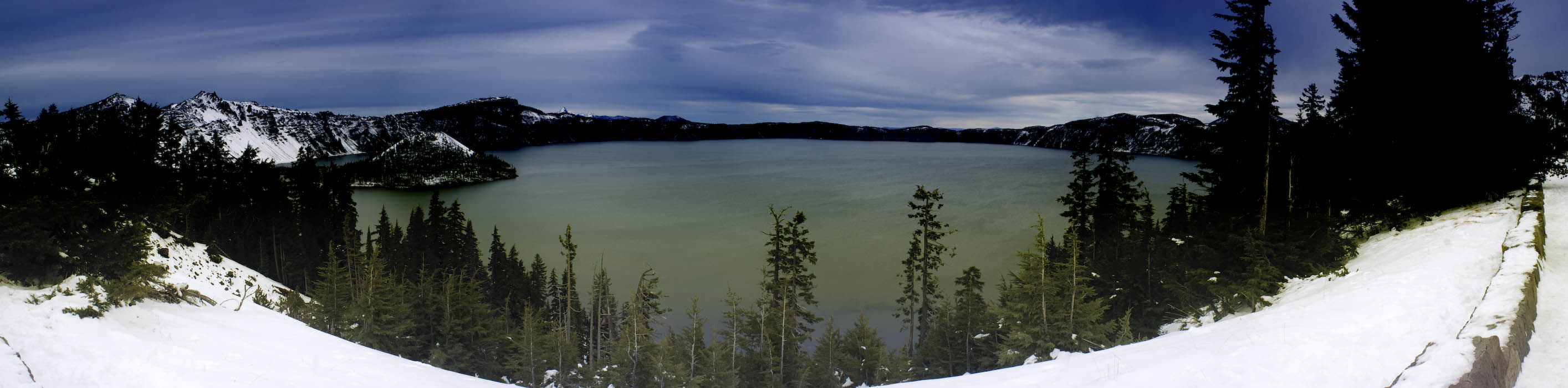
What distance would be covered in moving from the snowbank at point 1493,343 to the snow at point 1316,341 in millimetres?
289

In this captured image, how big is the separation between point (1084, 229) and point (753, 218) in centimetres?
5191

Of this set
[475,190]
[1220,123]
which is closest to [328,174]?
[1220,123]

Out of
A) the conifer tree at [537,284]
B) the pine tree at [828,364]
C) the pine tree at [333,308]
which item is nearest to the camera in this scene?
the pine tree at [333,308]

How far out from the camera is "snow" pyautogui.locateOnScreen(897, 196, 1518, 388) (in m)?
6.63

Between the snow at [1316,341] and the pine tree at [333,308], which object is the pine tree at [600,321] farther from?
the snow at [1316,341]

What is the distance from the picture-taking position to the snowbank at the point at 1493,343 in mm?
5621

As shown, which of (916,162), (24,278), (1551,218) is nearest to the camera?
(24,278)

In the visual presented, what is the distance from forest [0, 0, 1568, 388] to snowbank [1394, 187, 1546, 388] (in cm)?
376

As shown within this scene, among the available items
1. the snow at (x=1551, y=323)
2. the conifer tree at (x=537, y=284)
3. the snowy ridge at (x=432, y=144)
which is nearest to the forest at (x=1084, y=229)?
the snow at (x=1551, y=323)

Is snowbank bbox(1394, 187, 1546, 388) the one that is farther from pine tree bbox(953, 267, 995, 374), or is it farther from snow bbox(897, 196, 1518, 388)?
pine tree bbox(953, 267, 995, 374)

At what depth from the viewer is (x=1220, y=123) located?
64.1ft

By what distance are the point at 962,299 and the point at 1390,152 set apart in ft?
48.9

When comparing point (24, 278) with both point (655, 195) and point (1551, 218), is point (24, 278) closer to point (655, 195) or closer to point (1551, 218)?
point (1551, 218)

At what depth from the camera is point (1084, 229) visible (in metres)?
30.1
